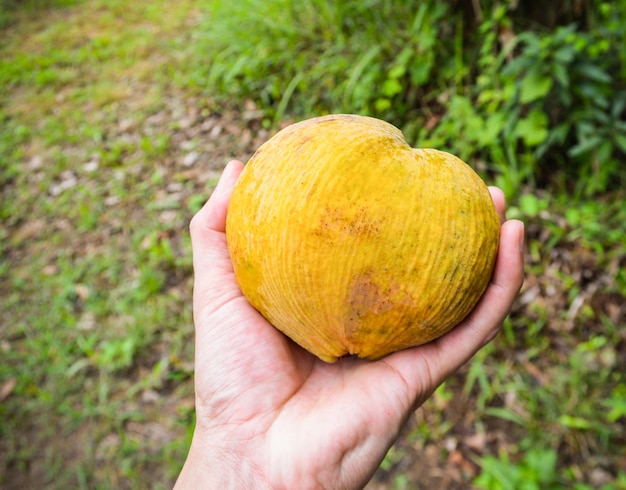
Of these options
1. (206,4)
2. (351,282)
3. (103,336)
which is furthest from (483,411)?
(206,4)

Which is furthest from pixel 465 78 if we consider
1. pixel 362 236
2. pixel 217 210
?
pixel 362 236

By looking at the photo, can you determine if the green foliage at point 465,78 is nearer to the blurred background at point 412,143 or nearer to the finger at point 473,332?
the blurred background at point 412,143

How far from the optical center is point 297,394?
1706 millimetres

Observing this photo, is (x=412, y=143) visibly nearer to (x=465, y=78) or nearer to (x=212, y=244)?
(x=465, y=78)

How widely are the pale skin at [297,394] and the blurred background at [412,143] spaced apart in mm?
1048

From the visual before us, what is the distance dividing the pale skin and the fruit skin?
16 centimetres

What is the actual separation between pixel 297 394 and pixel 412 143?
2.34 metres

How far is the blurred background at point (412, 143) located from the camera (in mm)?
2588

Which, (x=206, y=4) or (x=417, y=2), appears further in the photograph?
(x=206, y=4)

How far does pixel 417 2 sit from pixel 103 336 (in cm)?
306

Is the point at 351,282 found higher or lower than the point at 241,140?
higher

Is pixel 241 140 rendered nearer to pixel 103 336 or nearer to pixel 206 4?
pixel 103 336

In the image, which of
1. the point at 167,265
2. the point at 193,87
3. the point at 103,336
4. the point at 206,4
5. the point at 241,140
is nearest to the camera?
the point at 103,336

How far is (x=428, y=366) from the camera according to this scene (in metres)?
1.67
